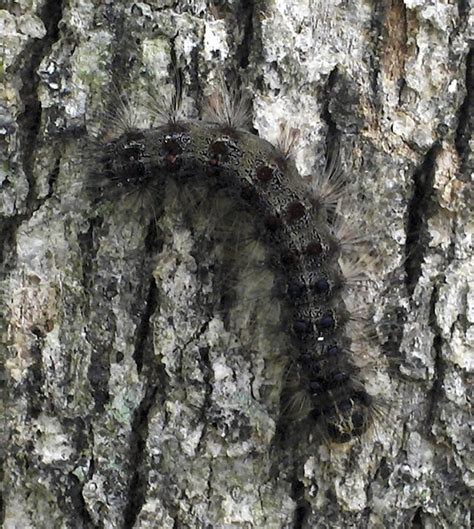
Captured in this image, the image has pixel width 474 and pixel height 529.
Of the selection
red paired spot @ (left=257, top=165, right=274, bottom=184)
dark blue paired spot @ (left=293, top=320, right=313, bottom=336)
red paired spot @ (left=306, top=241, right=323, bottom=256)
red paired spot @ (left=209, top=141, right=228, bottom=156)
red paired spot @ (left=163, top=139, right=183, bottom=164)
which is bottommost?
dark blue paired spot @ (left=293, top=320, right=313, bottom=336)

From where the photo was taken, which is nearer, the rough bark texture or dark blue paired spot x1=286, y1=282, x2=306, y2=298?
the rough bark texture

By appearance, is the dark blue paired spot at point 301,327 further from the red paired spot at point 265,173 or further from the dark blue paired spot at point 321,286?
the red paired spot at point 265,173

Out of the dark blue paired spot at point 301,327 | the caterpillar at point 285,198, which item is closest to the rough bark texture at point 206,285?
the caterpillar at point 285,198

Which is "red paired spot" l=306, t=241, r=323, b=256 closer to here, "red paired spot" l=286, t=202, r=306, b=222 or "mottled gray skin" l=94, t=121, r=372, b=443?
"mottled gray skin" l=94, t=121, r=372, b=443

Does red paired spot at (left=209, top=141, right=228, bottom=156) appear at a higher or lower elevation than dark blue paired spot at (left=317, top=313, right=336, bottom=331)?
higher

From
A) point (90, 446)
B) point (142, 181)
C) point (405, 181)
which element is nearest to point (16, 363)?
point (90, 446)

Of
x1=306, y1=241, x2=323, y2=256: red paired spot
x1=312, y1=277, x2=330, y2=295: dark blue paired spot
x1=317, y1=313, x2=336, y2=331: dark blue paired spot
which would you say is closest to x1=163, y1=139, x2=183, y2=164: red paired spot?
x1=306, y1=241, x2=323, y2=256: red paired spot

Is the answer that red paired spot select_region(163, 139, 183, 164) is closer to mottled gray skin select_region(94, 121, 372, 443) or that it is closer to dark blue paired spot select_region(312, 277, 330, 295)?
mottled gray skin select_region(94, 121, 372, 443)
